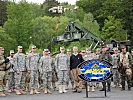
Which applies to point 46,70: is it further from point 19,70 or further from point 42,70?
point 19,70

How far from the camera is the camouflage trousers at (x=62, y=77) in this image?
56.9ft

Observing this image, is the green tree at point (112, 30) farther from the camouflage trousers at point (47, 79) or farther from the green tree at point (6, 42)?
the camouflage trousers at point (47, 79)

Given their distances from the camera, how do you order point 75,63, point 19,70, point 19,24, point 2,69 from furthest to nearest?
point 19,24 → point 75,63 → point 19,70 → point 2,69

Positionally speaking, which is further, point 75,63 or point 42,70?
point 75,63

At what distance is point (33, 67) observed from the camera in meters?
17.1

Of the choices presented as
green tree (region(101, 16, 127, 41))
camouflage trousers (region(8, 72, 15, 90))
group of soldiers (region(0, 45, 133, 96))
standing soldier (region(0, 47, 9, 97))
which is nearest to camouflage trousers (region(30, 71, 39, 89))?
group of soldiers (region(0, 45, 133, 96))

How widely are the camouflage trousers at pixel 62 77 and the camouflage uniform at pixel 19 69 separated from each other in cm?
149

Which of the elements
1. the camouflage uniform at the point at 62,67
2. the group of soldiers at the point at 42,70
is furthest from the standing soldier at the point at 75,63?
the camouflage uniform at the point at 62,67

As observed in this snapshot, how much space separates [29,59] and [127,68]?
417 cm

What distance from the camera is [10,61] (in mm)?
17500

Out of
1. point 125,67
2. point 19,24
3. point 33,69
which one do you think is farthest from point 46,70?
point 19,24

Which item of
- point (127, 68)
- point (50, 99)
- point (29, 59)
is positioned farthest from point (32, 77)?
point (127, 68)

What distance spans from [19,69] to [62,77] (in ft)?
6.04

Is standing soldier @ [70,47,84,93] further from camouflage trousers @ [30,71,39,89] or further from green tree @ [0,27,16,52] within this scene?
green tree @ [0,27,16,52]
